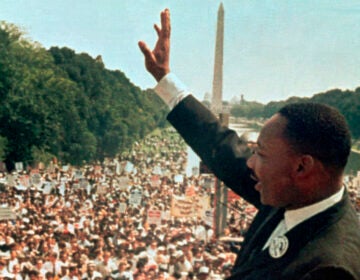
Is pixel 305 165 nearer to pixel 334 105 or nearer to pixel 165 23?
pixel 165 23

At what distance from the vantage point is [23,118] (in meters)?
35.4

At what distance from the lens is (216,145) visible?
230 centimetres

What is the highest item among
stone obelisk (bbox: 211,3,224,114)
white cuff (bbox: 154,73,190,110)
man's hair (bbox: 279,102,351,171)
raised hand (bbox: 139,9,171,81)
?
stone obelisk (bbox: 211,3,224,114)

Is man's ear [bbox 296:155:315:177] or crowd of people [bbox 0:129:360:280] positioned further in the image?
crowd of people [bbox 0:129:360:280]

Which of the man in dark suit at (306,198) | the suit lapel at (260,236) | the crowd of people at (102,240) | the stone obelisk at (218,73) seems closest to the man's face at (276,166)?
the man in dark suit at (306,198)

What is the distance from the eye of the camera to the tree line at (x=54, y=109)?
3544 centimetres

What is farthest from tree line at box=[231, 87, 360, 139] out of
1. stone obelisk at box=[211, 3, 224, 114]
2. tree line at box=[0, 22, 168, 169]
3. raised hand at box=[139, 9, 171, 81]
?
raised hand at box=[139, 9, 171, 81]

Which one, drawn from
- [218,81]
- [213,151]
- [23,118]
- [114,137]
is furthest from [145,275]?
[114,137]

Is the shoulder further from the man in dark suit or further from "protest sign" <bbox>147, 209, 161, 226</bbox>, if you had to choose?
"protest sign" <bbox>147, 209, 161, 226</bbox>

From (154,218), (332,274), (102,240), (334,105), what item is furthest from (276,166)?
(334,105)

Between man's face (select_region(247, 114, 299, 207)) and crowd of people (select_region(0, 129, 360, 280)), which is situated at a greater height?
man's face (select_region(247, 114, 299, 207))

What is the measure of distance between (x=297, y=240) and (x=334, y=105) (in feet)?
222

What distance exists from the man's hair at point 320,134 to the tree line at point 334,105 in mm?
60740

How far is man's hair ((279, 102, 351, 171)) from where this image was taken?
1640 mm
